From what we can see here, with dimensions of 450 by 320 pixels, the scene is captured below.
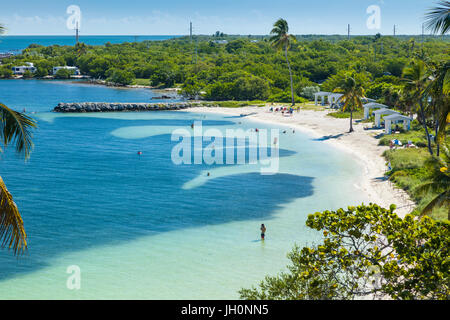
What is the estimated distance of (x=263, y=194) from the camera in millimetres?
38062

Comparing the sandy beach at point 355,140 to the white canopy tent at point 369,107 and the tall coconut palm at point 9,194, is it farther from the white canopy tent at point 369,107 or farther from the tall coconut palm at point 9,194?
the tall coconut palm at point 9,194

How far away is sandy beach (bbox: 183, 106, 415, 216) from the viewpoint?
34.8 meters

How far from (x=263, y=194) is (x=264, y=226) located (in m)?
9.25

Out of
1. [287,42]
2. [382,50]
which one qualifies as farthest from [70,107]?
[382,50]

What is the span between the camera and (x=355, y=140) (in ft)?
184

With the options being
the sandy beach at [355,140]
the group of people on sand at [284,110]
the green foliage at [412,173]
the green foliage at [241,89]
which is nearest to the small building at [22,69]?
the green foliage at [241,89]

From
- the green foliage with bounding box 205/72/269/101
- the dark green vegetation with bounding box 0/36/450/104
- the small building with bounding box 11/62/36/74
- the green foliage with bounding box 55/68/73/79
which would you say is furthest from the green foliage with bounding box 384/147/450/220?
the small building with bounding box 11/62/36/74

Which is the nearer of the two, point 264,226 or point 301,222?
point 264,226

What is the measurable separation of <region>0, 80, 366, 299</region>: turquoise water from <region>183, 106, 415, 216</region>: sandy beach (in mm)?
1436

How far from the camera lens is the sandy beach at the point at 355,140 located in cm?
3475

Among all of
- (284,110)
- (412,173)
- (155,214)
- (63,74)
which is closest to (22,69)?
(63,74)

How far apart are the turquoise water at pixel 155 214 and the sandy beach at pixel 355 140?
1436 mm

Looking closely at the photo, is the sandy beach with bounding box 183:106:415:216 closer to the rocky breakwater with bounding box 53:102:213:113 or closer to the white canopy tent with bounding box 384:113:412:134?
the white canopy tent with bounding box 384:113:412:134
